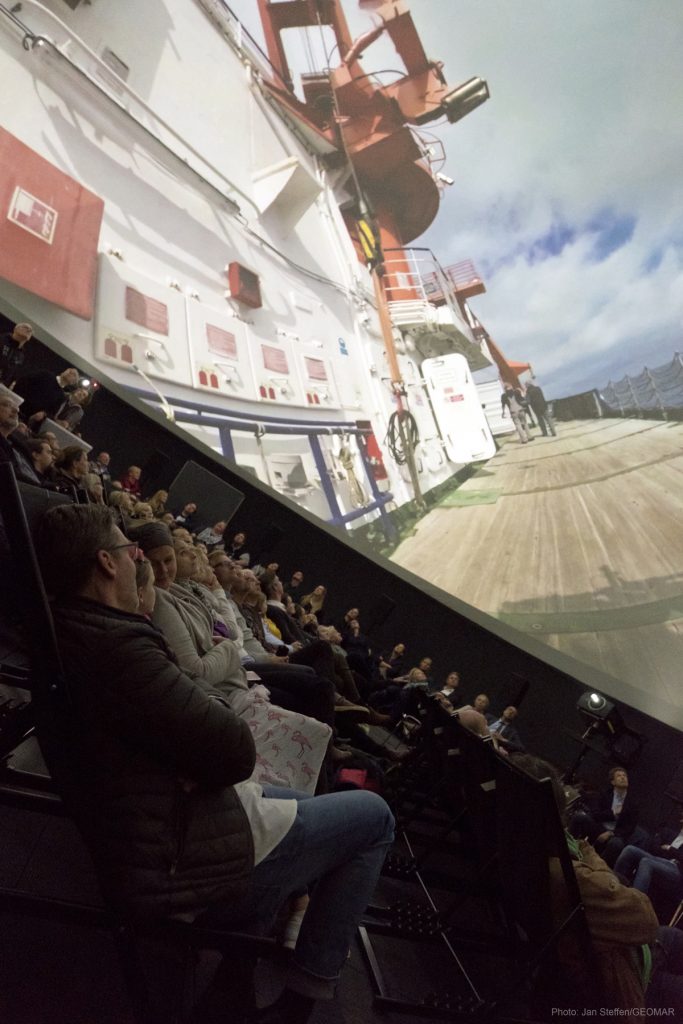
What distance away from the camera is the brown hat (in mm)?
1188

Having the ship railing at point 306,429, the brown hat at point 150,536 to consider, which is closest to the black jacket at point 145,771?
the brown hat at point 150,536

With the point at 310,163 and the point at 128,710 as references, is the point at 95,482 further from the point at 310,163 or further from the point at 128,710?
the point at 310,163

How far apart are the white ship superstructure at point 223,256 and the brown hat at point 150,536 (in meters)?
1.34

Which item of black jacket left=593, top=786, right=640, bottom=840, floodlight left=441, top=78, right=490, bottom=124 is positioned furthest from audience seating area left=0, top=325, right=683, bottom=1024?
floodlight left=441, top=78, right=490, bottom=124

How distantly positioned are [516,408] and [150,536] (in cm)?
190

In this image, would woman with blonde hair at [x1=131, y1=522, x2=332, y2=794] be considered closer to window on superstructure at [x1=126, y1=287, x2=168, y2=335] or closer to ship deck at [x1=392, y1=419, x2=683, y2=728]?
ship deck at [x1=392, y1=419, x2=683, y2=728]

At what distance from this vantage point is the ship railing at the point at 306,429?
8.07 ft

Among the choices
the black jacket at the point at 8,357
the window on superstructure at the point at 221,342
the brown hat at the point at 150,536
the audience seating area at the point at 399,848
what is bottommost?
the audience seating area at the point at 399,848

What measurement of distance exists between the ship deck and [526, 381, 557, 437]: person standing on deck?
0.05m

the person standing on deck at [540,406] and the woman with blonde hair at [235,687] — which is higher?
the person standing on deck at [540,406]

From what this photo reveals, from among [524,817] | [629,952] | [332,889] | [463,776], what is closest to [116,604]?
[332,889]

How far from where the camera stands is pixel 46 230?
7.42 feet

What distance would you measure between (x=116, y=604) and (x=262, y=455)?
1865 mm

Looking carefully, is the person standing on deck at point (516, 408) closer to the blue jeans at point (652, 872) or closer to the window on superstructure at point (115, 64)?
the blue jeans at point (652, 872)
